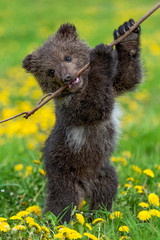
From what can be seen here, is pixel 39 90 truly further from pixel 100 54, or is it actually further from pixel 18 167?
pixel 100 54

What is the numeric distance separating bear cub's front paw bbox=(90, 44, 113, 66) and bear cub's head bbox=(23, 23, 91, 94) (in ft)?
0.98

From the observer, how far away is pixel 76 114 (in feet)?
12.8

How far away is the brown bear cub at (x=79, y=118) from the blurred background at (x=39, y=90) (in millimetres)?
418

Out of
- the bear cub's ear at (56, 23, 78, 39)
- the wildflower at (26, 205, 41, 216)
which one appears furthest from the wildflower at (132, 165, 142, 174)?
the bear cub's ear at (56, 23, 78, 39)

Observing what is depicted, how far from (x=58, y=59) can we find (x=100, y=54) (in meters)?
0.62

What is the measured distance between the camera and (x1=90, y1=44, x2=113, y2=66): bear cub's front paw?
12.2 feet

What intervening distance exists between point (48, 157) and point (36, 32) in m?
15.1

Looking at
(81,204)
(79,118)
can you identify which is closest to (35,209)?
(81,204)

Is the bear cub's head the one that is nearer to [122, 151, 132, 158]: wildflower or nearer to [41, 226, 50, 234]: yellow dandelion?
[41, 226, 50, 234]: yellow dandelion

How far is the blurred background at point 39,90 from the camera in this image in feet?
20.4

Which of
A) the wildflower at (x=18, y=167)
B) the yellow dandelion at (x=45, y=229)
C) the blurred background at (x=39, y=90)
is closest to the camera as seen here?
the yellow dandelion at (x=45, y=229)

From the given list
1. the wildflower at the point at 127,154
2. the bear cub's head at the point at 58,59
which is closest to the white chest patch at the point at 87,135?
the bear cub's head at the point at 58,59

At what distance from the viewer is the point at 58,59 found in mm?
4195

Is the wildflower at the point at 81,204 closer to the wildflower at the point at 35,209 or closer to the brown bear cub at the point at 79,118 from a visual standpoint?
the brown bear cub at the point at 79,118
